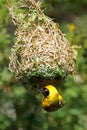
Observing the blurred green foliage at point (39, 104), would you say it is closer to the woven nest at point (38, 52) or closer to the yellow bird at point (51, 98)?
the woven nest at point (38, 52)

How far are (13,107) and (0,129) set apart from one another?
499 millimetres

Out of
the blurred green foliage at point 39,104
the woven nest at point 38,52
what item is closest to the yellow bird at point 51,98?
the woven nest at point 38,52

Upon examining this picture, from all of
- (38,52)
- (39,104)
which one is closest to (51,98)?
(38,52)

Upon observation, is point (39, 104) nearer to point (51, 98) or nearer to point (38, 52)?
point (38, 52)

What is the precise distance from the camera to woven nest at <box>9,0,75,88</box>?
4160mm

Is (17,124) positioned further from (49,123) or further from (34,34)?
(34,34)

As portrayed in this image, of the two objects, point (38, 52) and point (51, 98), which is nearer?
point (51, 98)

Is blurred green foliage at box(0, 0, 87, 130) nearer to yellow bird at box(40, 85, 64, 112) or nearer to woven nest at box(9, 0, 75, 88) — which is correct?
woven nest at box(9, 0, 75, 88)

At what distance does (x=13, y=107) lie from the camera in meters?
6.32

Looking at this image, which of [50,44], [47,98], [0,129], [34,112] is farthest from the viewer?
[34,112]

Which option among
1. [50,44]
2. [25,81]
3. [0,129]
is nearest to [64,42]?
[50,44]

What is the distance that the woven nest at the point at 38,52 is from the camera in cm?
416

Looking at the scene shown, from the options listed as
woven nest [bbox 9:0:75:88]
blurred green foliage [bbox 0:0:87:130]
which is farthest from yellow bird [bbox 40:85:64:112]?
blurred green foliage [bbox 0:0:87:130]

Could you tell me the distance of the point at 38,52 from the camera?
4.22 metres
